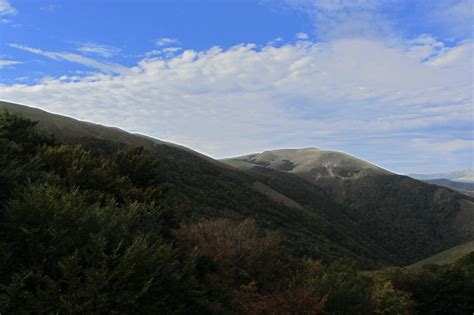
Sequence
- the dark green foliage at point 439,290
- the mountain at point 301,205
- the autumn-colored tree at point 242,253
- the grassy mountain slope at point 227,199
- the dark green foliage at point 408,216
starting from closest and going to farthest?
the autumn-colored tree at point 242,253 → the dark green foliage at point 439,290 → the grassy mountain slope at point 227,199 → the mountain at point 301,205 → the dark green foliage at point 408,216

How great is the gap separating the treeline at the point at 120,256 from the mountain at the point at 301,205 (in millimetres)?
3524

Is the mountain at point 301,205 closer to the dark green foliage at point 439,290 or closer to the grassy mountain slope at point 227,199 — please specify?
the grassy mountain slope at point 227,199

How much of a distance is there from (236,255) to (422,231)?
146 meters

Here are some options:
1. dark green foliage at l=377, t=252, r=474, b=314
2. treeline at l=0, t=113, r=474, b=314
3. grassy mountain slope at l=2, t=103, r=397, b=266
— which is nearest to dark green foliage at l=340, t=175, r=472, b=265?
grassy mountain slope at l=2, t=103, r=397, b=266

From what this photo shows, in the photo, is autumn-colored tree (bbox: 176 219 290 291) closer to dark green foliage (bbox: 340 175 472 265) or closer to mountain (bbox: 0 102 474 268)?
mountain (bbox: 0 102 474 268)

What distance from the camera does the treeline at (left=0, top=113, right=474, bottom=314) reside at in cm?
1251

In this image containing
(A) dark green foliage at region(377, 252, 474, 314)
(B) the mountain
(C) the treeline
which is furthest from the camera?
(B) the mountain

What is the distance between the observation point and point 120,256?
14.1 meters

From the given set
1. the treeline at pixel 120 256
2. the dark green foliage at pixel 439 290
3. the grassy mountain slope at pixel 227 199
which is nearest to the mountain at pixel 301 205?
the grassy mountain slope at pixel 227 199

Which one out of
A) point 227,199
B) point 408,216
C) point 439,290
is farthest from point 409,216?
point 439,290

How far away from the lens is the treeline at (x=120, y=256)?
492 inches

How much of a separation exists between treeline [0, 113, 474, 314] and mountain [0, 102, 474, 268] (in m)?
3.52

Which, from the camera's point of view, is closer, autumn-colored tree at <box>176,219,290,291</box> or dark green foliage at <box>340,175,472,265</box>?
autumn-colored tree at <box>176,219,290,291</box>

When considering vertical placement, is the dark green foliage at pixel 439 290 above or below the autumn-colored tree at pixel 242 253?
below
